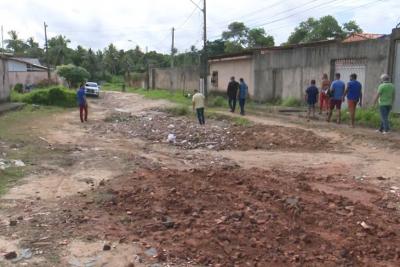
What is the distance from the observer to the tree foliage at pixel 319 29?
49684 mm

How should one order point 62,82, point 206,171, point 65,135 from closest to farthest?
point 206,171
point 65,135
point 62,82

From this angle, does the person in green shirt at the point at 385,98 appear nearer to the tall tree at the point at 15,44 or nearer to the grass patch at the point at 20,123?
the grass patch at the point at 20,123

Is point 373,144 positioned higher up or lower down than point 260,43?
lower down

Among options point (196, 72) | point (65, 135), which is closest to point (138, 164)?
point (65, 135)

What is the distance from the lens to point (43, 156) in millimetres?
11516

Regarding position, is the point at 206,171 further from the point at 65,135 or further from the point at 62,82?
the point at 62,82

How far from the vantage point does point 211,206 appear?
22.2 feet

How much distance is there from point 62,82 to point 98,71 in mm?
22289

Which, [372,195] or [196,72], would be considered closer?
[372,195]

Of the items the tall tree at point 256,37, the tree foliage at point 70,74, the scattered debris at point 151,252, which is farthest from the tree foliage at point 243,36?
the scattered debris at point 151,252

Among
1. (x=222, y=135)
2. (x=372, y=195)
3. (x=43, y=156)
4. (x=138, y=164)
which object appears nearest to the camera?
(x=372, y=195)

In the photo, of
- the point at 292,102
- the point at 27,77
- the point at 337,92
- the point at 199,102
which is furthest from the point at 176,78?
the point at 337,92

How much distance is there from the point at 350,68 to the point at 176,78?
2861 cm

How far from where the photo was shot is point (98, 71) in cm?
7412
